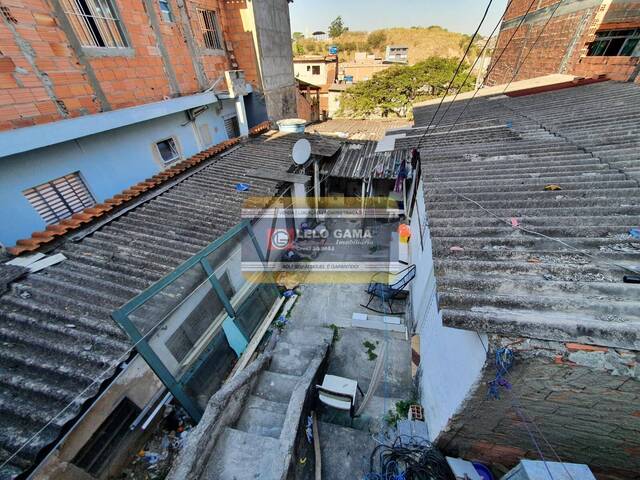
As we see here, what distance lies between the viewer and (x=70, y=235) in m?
5.28

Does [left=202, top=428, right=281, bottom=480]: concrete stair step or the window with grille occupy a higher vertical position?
the window with grille

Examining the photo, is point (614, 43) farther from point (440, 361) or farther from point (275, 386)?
point (275, 386)

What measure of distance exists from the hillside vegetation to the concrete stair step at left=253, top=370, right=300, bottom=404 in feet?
148

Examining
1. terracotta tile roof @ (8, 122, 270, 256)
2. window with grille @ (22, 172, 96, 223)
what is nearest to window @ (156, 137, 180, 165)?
terracotta tile roof @ (8, 122, 270, 256)

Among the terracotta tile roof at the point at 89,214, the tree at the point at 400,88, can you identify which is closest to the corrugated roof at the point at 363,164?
the terracotta tile roof at the point at 89,214

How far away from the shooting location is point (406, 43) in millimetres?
42594

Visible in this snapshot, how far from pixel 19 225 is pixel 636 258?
10263 millimetres

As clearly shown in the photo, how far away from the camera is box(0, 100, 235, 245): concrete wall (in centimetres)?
552

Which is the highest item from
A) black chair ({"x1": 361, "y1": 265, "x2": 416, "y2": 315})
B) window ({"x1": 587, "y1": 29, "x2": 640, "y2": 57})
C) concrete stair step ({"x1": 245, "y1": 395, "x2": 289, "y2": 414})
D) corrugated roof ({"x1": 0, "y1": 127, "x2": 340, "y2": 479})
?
window ({"x1": 587, "y1": 29, "x2": 640, "y2": 57})

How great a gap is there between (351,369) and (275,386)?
1897 millimetres

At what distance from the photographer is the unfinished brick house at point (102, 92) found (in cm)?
552

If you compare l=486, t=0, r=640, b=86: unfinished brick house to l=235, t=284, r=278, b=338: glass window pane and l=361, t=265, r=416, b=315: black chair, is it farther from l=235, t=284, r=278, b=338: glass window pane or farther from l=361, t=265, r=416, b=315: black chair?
l=235, t=284, r=278, b=338: glass window pane

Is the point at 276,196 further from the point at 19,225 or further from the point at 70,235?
the point at 19,225

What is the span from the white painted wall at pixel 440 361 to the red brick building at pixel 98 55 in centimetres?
908
